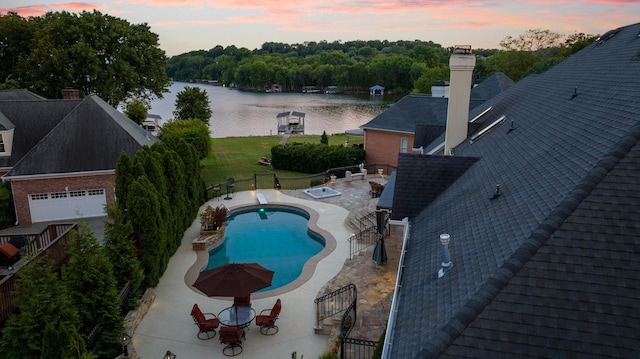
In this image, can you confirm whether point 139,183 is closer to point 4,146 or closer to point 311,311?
point 311,311

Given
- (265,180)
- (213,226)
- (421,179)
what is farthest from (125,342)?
(265,180)

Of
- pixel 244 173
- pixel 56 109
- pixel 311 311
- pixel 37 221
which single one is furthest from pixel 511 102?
pixel 56 109

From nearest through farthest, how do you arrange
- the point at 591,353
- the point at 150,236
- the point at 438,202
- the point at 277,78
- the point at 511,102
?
1. the point at 591,353
2. the point at 438,202
3. the point at 150,236
4. the point at 511,102
5. the point at 277,78

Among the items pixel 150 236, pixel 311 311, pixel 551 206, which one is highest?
pixel 551 206

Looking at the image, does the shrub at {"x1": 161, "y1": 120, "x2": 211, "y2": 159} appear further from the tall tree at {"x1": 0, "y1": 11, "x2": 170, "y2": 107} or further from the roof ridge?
the roof ridge

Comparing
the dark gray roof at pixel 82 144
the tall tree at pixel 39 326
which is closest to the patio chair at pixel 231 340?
the tall tree at pixel 39 326

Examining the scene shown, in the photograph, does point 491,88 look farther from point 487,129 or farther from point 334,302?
point 334,302

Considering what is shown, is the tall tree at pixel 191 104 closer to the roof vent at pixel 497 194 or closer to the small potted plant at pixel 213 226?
the small potted plant at pixel 213 226
